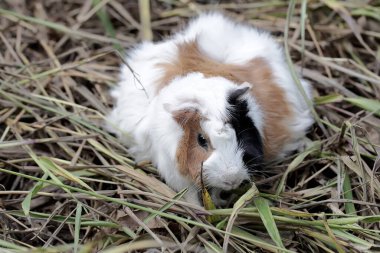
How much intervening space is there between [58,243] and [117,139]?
26.1 inches

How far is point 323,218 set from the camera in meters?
2.11

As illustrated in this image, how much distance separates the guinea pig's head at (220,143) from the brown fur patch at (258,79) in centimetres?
24

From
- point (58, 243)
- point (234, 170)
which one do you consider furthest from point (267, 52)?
point (58, 243)

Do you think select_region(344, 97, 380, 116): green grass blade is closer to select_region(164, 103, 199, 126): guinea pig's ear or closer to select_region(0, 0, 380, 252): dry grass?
select_region(0, 0, 380, 252): dry grass

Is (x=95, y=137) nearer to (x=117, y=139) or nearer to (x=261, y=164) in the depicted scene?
(x=117, y=139)

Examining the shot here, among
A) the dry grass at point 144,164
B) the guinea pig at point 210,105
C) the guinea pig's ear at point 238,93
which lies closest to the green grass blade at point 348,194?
the dry grass at point 144,164

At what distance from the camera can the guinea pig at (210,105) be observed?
7.25 ft

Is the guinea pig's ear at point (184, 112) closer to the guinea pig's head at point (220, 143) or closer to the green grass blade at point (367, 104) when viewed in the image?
the guinea pig's head at point (220, 143)

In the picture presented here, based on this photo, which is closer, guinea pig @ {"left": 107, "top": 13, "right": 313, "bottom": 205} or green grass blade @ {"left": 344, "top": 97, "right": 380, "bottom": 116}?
guinea pig @ {"left": 107, "top": 13, "right": 313, "bottom": 205}

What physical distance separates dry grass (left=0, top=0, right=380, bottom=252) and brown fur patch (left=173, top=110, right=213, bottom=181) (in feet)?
0.45

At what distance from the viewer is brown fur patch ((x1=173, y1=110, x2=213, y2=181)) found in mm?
2238

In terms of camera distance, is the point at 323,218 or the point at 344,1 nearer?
the point at 323,218

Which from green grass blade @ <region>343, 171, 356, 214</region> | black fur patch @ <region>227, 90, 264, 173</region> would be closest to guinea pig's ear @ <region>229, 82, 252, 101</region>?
black fur patch @ <region>227, 90, 264, 173</region>

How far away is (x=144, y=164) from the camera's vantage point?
259cm
